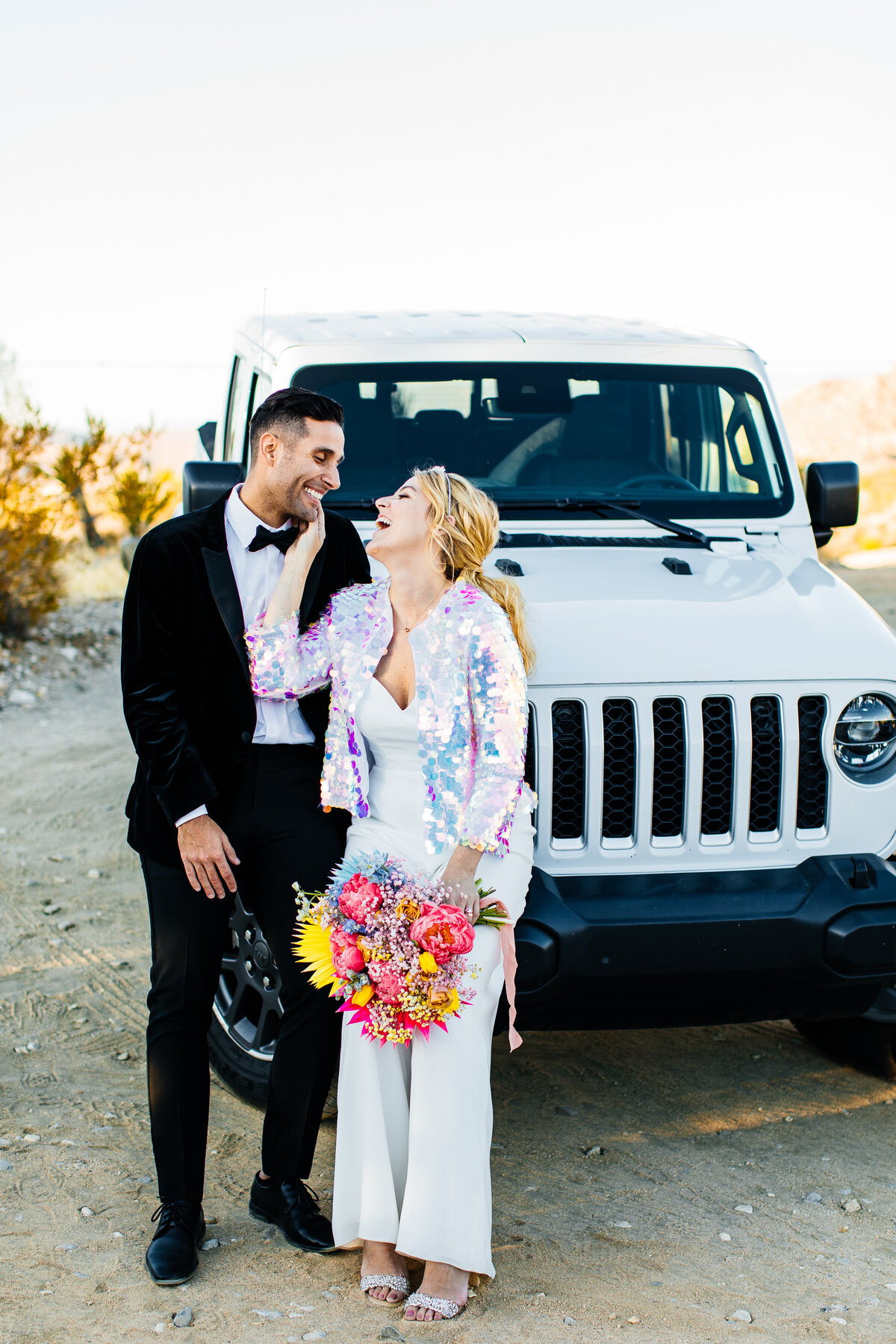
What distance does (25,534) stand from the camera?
12.9 metres

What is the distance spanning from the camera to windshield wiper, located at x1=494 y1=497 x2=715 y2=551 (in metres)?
4.23

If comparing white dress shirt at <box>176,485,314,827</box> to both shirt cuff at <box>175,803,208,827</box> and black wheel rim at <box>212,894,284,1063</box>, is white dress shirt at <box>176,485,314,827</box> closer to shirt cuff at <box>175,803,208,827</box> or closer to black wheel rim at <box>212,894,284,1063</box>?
shirt cuff at <box>175,803,208,827</box>

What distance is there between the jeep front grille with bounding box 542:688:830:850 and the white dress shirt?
64 cm

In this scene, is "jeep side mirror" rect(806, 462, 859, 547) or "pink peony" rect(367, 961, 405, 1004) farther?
"jeep side mirror" rect(806, 462, 859, 547)

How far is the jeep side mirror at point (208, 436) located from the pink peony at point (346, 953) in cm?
378

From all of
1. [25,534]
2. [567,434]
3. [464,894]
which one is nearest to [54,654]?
[25,534]

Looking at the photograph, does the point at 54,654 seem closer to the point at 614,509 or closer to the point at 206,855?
the point at 614,509

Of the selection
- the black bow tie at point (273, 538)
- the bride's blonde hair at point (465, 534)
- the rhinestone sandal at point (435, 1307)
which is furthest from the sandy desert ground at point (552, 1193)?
the black bow tie at point (273, 538)

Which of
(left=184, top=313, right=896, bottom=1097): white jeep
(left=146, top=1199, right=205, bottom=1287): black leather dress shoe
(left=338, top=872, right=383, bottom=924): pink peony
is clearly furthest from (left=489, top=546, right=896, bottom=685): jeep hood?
(left=146, top=1199, right=205, bottom=1287): black leather dress shoe

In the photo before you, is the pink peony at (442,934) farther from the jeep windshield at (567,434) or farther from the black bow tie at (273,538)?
the jeep windshield at (567,434)

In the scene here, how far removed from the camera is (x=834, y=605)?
3.67 meters

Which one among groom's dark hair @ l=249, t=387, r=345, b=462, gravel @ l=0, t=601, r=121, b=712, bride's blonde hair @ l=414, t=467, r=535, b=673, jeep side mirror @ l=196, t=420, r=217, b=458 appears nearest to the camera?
bride's blonde hair @ l=414, t=467, r=535, b=673

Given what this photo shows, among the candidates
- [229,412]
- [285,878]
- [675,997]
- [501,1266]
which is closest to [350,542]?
[285,878]

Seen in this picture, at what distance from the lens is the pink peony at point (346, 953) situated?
2.86 m
